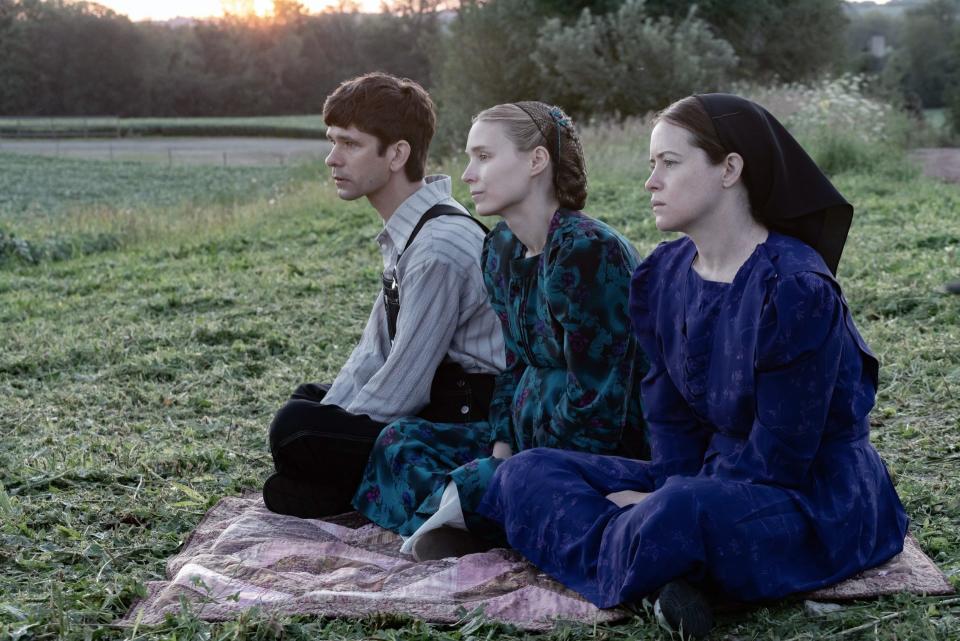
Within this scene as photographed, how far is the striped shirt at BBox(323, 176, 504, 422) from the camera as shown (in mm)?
3797

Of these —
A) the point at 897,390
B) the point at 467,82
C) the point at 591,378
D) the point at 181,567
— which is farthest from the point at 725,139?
the point at 467,82

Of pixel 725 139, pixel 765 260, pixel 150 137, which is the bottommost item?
pixel 150 137

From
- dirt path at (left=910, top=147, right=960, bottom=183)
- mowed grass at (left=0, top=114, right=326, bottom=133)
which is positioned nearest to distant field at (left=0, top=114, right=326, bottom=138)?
mowed grass at (left=0, top=114, right=326, bottom=133)

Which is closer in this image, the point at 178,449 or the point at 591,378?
the point at 591,378

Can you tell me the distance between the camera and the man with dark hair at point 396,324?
3789mm

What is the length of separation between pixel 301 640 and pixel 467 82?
25.5 m

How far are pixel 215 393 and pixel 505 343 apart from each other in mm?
2698

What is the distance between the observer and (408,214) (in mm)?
4020

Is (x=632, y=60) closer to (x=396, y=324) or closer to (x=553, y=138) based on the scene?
(x=396, y=324)

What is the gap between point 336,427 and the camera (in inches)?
148

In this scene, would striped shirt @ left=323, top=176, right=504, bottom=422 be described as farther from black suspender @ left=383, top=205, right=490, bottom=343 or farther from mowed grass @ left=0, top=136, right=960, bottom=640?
mowed grass @ left=0, top=136, right=960, bottom=640

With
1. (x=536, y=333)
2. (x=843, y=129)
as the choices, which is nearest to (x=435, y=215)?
(x=536, y=333)

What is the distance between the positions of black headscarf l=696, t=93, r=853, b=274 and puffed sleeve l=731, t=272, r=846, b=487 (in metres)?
0.21

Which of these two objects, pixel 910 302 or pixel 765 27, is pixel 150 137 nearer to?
pixel 765 27
